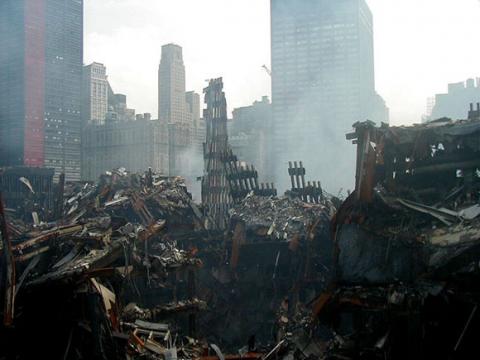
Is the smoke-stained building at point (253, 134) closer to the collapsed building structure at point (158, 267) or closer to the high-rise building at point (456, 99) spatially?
the high-rise building at point (456, 99)

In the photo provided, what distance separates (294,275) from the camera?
17344 millimetres

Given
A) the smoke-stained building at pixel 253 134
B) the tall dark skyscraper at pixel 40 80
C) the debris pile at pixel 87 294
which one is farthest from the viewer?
the smoke-stained building at pixel 253 134

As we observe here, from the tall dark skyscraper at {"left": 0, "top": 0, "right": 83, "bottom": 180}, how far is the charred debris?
1123 inches

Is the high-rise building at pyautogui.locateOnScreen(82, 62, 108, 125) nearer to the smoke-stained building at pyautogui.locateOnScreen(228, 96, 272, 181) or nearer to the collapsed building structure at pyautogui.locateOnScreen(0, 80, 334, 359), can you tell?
the smoke-stained building at pyautogui.locateOnScreen(228, 96, 272, 181)

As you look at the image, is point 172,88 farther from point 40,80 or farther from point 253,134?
point 40,80

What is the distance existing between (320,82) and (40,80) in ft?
139

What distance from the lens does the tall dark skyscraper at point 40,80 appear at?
4328cm

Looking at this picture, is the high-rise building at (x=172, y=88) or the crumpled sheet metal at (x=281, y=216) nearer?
the crumpled sheet metal at (x=281, y=216)

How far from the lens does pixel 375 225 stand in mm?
11008

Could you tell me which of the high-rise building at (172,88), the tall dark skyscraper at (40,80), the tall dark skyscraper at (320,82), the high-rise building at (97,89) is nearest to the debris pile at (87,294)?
the tall dark skyscraper at (40,80)

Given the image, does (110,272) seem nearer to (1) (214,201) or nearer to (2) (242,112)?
(1) (214,201)

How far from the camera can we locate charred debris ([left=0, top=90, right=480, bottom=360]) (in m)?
8.84

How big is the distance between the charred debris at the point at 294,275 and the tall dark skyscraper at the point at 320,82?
47.2 metres

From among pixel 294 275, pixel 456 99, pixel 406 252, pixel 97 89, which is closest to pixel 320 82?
pixel 456 99
